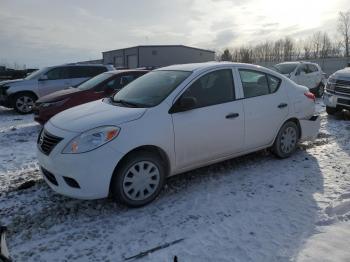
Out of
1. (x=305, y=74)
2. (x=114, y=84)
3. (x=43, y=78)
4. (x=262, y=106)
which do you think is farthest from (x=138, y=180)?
(x=305, y=74)

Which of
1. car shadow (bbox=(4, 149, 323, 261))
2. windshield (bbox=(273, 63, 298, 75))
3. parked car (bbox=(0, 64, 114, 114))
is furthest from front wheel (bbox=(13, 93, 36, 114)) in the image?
windshield (bbox=(273, 63, 298, 75))

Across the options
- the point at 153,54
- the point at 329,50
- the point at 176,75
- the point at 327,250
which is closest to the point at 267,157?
the point at 176,75

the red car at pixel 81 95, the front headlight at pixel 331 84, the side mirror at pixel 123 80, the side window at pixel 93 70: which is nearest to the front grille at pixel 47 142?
the red car at pixel 81 95

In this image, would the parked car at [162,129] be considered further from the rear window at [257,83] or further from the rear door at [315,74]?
the rear door at [315,74]

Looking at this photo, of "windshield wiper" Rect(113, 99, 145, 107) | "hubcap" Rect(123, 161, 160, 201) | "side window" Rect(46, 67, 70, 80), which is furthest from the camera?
"side window" Rect(46, 67, 70, 80)

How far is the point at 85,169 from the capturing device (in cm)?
389

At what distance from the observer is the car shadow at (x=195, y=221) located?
11.1 feet

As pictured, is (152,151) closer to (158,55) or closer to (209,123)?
(209,123)

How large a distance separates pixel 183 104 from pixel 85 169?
58.1 inches

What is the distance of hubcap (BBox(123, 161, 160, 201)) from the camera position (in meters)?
4.18

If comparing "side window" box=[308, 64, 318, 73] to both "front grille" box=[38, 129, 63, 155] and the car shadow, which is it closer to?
the car shadow

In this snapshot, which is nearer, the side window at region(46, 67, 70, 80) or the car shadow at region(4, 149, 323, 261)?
the car shadow at region(4, 149, 323, 261)

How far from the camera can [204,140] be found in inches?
187

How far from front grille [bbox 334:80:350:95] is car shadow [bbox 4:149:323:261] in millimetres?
4794
